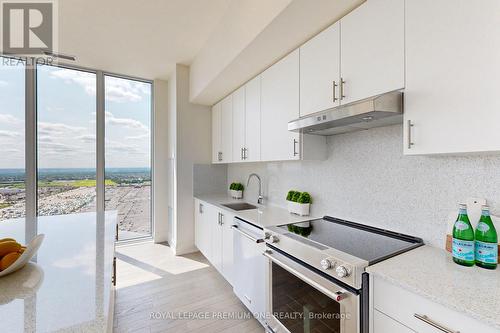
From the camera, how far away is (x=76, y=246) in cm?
124

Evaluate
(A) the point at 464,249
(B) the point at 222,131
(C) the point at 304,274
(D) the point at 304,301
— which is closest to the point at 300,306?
(D) the point at 304,301

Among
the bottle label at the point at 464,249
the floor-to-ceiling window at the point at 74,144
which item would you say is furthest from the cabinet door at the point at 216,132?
the bottle label at the point at 464,249

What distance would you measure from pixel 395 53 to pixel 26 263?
2034mm

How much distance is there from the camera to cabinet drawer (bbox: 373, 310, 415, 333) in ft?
3.10

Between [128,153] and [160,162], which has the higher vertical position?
[128,153]

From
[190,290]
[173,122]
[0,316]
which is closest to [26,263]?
[0,316]

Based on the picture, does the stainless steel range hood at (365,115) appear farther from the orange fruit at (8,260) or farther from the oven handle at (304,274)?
the orange fruit at (8,260)

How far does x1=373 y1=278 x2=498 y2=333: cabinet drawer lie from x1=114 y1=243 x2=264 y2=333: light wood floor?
1258 mm

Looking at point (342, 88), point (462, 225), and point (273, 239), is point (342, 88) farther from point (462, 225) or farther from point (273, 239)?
point (273, 239)

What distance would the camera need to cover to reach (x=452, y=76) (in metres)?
0.95

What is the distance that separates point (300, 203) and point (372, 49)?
132 cm

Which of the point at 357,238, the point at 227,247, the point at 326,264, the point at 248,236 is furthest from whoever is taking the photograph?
the point at 227,247

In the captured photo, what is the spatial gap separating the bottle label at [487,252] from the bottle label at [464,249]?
0.11 ft

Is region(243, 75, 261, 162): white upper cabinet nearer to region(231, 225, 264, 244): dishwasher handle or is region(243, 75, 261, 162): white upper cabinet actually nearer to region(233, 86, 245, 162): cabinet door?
region(233, 86, 245, 162): cabinet door
